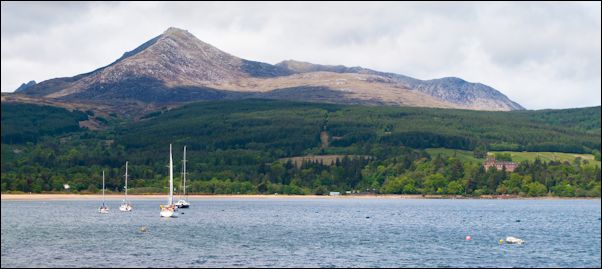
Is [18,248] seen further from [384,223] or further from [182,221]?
[384,223]

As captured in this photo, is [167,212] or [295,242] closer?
[295,242]

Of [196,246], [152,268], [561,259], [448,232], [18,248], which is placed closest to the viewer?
[152,268]

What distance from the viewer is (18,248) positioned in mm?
77438

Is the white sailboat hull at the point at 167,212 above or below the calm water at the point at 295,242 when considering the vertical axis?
above

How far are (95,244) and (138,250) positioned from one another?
7.87 m

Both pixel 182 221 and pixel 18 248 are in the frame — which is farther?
pixel 182 221

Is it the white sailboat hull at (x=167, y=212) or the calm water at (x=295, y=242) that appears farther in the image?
the white sailboat hull at (x=167, y=212)

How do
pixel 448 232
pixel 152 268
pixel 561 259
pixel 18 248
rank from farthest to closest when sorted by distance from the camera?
pixel 448 232
pixel 18 248
pixel 561 259
pixel 152 268

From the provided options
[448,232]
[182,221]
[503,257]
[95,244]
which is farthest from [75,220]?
[503,257]

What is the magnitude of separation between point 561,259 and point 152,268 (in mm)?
33967

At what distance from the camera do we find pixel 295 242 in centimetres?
8731

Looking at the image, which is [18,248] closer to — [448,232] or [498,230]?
[448,232]

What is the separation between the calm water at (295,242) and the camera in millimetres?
70000

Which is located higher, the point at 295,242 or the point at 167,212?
the point at 167,212
